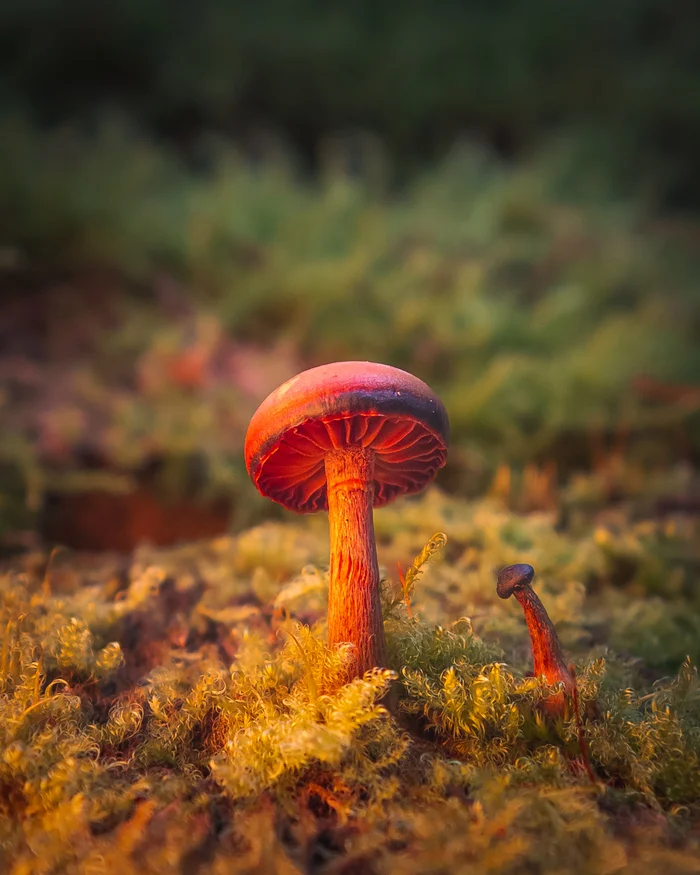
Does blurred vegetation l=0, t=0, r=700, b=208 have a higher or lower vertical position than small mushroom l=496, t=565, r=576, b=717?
higher

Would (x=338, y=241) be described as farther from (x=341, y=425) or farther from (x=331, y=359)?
(x=341, y=425)

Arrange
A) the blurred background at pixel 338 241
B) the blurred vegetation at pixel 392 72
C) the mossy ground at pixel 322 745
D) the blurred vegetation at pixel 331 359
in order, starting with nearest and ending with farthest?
the mossy ground at pixel 322 745
the blurred vegetation at pixel 331 359
the blurred background at pixel 338 241
the blurred vegetation at pixel 392 72

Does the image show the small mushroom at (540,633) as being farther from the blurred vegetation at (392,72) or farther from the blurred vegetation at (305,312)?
the blurred vegetation at (392,72)

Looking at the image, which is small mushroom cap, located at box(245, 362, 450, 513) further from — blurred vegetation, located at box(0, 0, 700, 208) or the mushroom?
blurred vegetation, located at box(0, 0, 700, 208)

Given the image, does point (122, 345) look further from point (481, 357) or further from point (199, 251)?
point (481, 357)

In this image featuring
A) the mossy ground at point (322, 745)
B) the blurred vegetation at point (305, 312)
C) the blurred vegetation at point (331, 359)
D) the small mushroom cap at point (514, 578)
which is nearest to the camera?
the mossy ground at point (322, 745)

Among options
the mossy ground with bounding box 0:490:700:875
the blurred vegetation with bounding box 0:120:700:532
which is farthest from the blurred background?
the mossy ground with bounding box 0:490:700:875

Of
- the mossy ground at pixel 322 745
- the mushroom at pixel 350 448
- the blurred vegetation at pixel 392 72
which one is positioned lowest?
the mossy ground at pixel 322 745

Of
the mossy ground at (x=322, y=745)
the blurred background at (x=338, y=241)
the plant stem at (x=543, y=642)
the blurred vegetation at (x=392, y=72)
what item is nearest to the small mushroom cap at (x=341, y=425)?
the mossy ground at (x=322, y=745)
